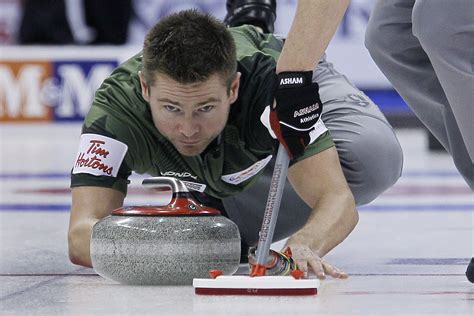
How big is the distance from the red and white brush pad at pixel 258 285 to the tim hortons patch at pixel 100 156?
61 centimetres

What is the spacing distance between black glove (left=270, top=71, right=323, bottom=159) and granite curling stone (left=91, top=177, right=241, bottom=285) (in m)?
0.28

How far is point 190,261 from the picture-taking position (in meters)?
2.88

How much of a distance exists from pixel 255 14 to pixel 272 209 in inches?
64.9

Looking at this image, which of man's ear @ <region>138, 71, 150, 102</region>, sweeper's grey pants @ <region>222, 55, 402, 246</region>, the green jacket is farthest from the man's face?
sweeper's grey pants @ <region>222, 55, 402, 246</region>

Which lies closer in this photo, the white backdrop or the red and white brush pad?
the red and white brush pad

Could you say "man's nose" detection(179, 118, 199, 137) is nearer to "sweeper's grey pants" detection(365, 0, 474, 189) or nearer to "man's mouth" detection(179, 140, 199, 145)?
"man's mouth" detection(179, 140, 199, 145)

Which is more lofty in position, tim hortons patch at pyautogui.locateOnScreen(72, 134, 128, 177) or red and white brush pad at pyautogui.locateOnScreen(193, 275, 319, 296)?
tim hortons patch at pyautogui.locateOnScreen(72, 134, 128, 177)

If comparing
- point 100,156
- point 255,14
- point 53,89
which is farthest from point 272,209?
point 53,89

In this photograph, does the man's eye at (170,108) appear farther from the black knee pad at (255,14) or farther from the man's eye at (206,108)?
the black knee pad at (255,14)

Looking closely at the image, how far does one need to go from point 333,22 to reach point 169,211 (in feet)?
1.95

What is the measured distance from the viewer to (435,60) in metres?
2.86

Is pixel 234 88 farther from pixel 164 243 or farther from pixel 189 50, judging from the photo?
pixel 164 243

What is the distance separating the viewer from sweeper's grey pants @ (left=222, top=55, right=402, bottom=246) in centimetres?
374

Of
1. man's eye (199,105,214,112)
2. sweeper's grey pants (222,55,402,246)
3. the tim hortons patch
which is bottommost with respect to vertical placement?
sweeper's grey pants (222,55,402,246)
